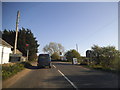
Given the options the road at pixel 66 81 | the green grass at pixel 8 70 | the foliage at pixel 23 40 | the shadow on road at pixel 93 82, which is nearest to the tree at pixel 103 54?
the road at pixel 66 81

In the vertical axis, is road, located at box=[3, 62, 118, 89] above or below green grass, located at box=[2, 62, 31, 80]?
below

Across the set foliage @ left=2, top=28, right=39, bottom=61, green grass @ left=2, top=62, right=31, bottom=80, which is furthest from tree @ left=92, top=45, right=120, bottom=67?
foliage @ left=2, top=28, right=39, bottom=61

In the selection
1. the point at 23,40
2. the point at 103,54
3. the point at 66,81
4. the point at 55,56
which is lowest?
the point at 55,56

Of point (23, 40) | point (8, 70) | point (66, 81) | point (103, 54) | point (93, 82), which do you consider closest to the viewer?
point (93, 82)

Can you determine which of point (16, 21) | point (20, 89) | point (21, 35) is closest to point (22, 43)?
point (21, 35)

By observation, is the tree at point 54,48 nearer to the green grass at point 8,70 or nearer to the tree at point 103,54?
the tree at point 103,54

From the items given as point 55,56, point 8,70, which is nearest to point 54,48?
point 55,56

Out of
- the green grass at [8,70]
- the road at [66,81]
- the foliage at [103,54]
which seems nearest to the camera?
the road at [66,81]

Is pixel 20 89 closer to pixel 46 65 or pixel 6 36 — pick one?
pixel 46 65

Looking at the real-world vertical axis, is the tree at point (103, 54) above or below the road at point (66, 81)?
above

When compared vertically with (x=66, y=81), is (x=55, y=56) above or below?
below

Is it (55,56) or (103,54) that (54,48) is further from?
(103,54)

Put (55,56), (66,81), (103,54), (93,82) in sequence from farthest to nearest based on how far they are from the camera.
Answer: (55,56) → (103,54) → (66,81) → (93,82)

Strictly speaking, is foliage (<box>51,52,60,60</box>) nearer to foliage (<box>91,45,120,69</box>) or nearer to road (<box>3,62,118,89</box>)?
foliage (<box>91,45,120,69</box>)
